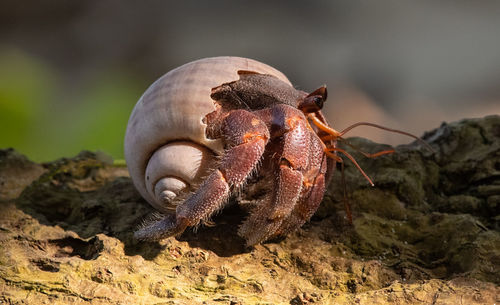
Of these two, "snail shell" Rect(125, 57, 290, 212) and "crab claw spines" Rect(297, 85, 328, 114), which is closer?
"snail shell" Rect(125, 57, 290, 212)

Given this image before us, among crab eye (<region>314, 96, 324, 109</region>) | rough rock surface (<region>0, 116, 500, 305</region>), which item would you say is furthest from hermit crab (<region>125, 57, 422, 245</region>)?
rough rock surface (<region>0, 116, 500, 305</region>)

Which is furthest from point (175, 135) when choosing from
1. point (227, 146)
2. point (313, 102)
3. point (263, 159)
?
point (313, 102)

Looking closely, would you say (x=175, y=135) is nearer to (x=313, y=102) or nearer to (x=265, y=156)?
(x=265, y=156)

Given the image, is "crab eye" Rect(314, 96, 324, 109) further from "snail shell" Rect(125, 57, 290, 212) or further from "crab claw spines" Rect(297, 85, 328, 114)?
"snail shell" Rect(125, 57, 290, 212)

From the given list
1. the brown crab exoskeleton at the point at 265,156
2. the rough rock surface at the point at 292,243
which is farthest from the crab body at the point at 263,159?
the rough rock surface at the point at 292,243

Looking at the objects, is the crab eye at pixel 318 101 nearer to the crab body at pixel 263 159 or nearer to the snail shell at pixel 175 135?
the crab body at pixel 263 159

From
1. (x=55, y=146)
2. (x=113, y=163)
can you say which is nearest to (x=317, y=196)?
(x=113, y=163)

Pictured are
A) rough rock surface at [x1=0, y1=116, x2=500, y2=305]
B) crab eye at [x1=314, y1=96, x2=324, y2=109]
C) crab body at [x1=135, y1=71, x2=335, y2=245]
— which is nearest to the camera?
rough rock surface at [x1=0, y1=116, x2=500, y2=305]

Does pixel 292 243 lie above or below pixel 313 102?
below
